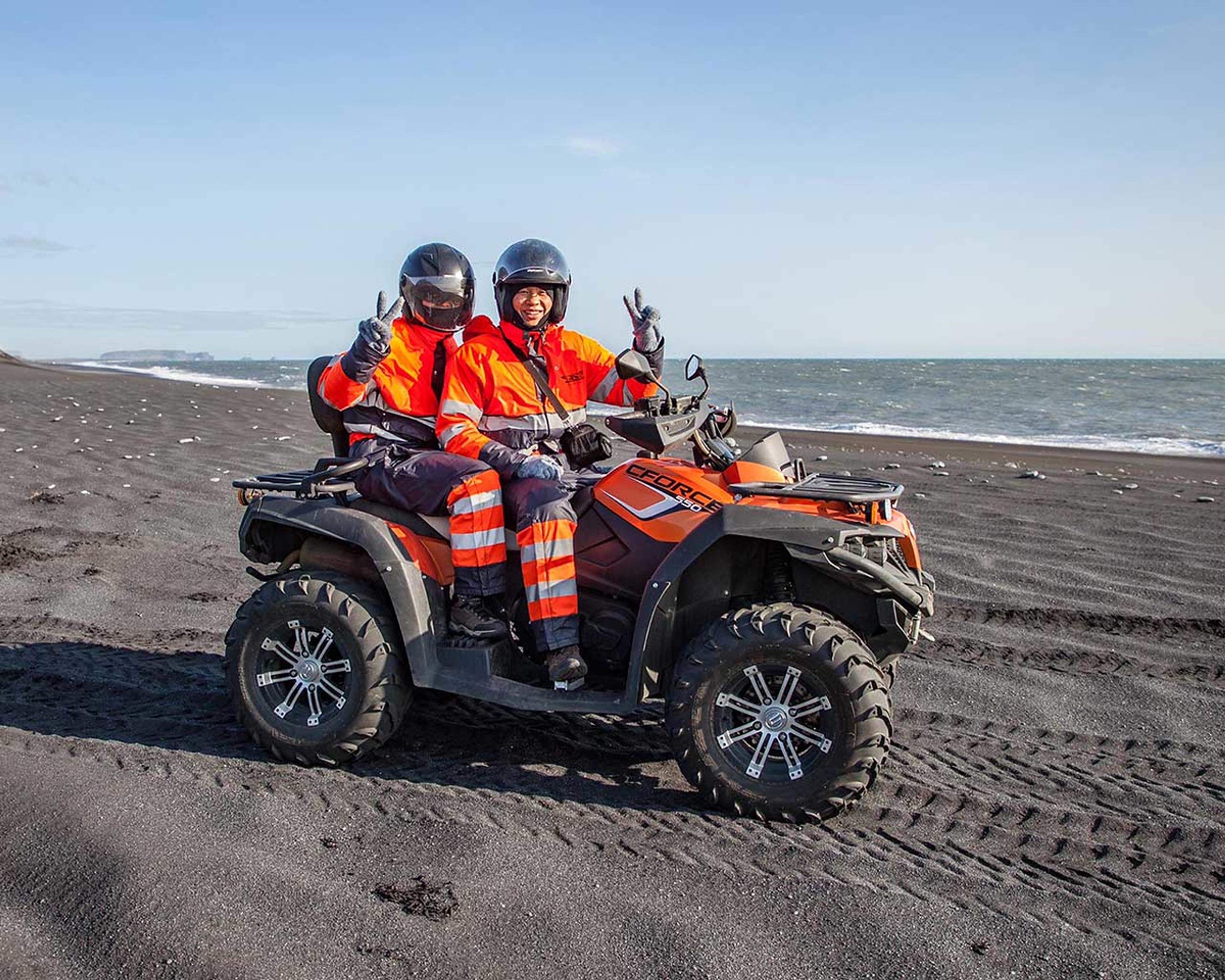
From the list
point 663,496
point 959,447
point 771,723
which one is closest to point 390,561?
point 663,496

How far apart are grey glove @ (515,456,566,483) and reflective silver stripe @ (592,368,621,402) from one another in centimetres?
73

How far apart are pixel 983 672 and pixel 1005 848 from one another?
206 cm

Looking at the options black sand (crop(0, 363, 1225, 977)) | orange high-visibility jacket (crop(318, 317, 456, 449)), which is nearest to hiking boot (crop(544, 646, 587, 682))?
black sand (crop(0, 363, 1225, 977))

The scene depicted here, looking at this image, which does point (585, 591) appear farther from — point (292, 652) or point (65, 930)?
point (65, 930)

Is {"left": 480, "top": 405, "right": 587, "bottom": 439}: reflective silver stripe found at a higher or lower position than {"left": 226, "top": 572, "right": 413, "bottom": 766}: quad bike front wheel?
higher

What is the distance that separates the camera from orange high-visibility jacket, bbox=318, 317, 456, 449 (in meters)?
4.66

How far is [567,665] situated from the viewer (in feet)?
13.8

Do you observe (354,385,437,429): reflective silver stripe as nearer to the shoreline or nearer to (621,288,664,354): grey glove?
(621,288,664,354): grey glove

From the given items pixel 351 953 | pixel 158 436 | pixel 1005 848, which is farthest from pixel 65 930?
pixel 158 436

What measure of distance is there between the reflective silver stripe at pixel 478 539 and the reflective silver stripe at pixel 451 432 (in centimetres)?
44

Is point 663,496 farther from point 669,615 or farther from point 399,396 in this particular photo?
point 399,396

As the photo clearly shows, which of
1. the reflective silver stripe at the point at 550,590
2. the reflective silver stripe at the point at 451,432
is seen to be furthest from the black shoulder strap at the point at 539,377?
the reflective silver stripe at the point at 550,590

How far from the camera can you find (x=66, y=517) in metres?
9.45

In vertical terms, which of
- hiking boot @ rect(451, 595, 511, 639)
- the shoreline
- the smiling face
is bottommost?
the shoreline
